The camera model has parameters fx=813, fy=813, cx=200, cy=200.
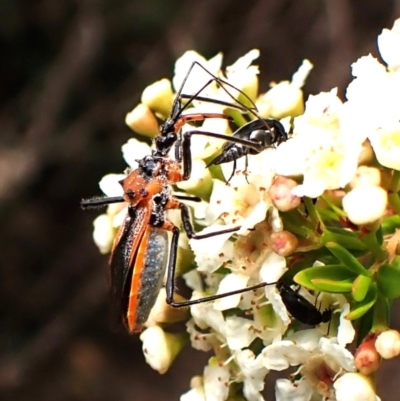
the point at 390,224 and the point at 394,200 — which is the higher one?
the point at 394,200

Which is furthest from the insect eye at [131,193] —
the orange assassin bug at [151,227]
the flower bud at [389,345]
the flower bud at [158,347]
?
the flower bud at [389,345]

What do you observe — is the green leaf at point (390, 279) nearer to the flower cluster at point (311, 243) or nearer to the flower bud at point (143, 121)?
the flower cluster at point (311, 243)

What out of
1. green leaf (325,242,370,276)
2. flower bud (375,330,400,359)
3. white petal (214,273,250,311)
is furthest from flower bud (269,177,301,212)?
flower bud (375,330,400,359)

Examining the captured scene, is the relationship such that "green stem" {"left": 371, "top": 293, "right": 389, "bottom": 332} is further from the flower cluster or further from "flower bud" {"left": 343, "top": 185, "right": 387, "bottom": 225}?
"flower bud" {"left": 343, "top": 185, "right": 387, "bottom": 225}

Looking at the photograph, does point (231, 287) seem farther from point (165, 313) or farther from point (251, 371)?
point (165, 313)

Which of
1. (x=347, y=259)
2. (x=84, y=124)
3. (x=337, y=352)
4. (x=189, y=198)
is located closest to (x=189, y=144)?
(x=189, y=198)

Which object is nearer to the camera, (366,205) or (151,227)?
(366,205)

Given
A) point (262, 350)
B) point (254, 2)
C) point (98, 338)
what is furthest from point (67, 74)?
point (262, 350)
